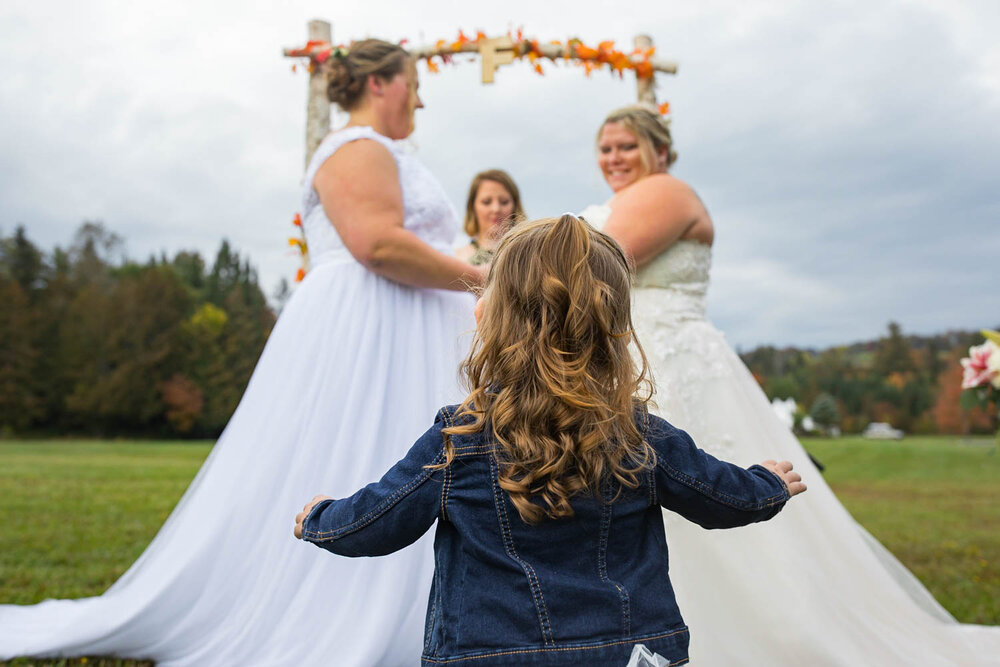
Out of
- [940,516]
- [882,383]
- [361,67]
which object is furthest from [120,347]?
[882,383]

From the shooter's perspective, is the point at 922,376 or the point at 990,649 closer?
the point at 990,649

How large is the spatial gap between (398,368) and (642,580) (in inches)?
64.0

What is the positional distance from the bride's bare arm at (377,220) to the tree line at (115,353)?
41.9m

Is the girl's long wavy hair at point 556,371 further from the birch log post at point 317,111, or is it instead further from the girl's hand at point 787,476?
the birch log post at point 317,111

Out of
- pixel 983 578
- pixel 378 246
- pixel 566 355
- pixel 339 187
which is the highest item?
pixel 339 187

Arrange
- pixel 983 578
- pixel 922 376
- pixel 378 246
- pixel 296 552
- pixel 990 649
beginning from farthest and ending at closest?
pixel 922 376
pixel 983 578
pixel 990 649
pixel 378 246
pixel 296 552

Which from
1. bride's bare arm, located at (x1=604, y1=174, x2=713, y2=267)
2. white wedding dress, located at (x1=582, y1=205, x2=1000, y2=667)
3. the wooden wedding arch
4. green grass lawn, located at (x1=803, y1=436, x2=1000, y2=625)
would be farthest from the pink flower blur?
the wooden wedding arch

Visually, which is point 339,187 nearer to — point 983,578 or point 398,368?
point 398,368

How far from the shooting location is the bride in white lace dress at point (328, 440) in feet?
9.06

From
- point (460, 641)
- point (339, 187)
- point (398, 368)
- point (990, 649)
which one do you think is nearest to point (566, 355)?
point (460, 641)

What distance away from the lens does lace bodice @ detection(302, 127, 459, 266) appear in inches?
130

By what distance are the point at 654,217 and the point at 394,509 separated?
6.22 feet

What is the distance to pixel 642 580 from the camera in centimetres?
183

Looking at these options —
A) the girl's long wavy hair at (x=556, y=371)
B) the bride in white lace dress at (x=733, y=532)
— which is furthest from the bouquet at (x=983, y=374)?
the girl's long wavy hair at (x=556, y=371)
